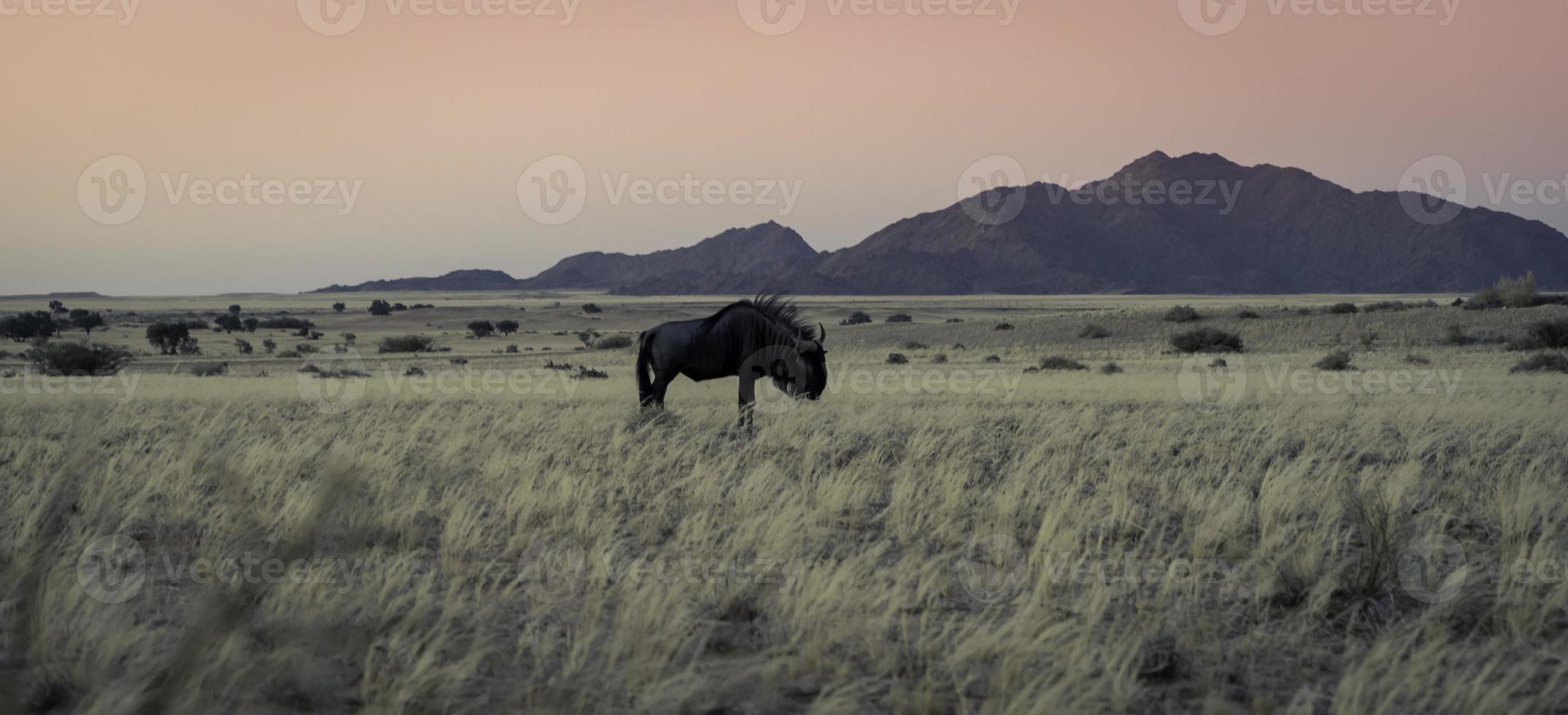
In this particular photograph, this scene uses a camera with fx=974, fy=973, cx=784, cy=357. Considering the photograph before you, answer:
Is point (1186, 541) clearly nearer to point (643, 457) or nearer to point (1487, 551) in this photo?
point (1487, 551)

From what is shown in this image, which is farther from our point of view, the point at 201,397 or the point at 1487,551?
the point at 201,397

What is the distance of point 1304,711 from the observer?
3980mm

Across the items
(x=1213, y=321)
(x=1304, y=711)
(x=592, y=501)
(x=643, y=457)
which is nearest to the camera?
(x=1304, y=711)

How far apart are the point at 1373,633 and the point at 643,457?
7.13 metres

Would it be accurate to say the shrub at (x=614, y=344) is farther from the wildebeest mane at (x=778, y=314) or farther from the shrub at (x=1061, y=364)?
the wildebeest mane at (x=778, y=314)

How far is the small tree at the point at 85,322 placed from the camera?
2403 inches

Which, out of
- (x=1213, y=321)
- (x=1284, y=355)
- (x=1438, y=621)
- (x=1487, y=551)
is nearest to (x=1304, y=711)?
(x=1438, y=621)

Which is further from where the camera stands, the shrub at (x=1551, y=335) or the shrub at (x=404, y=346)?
the shrub at (x=404, y=346)

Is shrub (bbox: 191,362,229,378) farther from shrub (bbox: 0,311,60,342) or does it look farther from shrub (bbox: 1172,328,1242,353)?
shrub (bbox: 1172,328,1242,353)

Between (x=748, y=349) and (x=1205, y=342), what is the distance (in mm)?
31086

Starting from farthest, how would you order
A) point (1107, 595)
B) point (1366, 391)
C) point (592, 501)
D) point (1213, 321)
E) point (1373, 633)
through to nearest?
point (1213, 321), point (1366, 391), point (592, 501), point (1107, 595), point (1373, 633)

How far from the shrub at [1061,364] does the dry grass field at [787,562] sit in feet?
53.1

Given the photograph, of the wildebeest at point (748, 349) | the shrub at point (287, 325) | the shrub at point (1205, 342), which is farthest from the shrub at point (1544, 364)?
the shrub at point (287, 325)

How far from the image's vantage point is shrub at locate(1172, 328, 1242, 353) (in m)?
38.4
